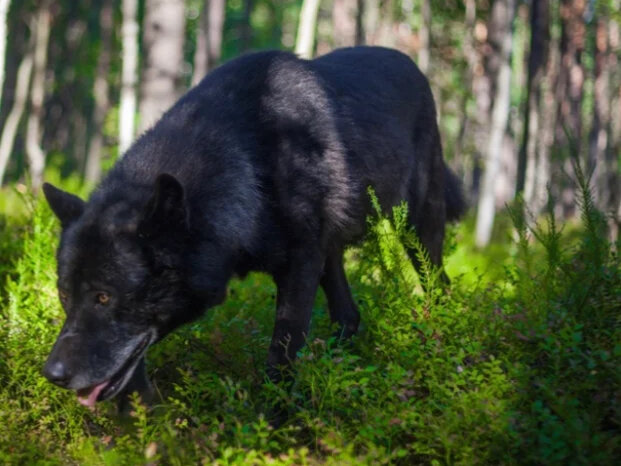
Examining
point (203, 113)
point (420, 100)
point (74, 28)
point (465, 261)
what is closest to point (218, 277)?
point (203, 113)

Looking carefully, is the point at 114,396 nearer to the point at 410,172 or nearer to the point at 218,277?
the point at 218,277

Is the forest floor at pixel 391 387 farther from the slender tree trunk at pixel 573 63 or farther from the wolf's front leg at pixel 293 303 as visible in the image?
the slender tree trunk at pixel 573 63

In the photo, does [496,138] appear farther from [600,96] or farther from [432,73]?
[600,96]

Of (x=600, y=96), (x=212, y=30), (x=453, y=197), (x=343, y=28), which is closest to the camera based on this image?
(x=453, y=197)

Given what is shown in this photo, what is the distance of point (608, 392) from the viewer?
352 centimetres

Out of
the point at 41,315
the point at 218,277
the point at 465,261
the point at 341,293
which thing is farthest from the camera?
the point at 465,261

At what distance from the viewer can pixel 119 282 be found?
3.75 metres

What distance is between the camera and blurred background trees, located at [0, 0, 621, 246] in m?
9.05

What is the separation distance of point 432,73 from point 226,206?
19857mm

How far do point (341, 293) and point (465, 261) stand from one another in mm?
4843

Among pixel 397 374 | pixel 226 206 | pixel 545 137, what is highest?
pixel 226 206

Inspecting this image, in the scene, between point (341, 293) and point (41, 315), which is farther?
point (341, 293)

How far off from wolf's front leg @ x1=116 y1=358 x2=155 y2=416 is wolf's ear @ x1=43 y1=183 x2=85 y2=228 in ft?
2.85

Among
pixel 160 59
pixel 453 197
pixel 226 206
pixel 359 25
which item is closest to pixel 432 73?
pixel 359 25
